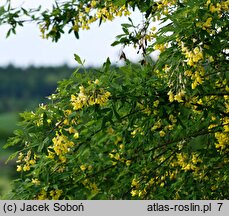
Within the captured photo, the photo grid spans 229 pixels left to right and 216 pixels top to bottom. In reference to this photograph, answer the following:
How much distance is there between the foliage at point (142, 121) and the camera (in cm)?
461

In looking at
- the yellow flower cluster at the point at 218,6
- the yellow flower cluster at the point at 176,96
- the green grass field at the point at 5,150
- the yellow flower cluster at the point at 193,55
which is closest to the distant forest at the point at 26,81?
Answer: the green grass field at the point at 5,150

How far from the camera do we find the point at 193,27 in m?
4.50

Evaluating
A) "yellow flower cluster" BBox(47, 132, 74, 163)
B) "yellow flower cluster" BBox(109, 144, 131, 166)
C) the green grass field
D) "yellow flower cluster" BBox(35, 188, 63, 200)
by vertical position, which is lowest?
the green grass field

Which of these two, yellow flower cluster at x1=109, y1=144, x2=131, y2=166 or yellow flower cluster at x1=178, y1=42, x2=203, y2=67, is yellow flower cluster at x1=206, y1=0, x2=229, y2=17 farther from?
yellow flower cluster at x1=109, y1=144, x2=131, y2=166

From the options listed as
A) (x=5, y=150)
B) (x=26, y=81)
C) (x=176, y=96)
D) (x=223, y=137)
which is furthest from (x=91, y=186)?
(x=26, y=81)

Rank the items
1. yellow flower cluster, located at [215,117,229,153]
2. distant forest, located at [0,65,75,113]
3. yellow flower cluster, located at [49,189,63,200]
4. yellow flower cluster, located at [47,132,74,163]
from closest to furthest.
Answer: yellow flower cluster, located at [47,132,74,163]
yellow flower cluster, located at [49,189,63,200]
yellow flower cluster, located at [215,117,229,153]
distant forest, located at [0,65,75,113]

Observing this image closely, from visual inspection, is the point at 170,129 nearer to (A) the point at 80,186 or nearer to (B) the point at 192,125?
(B) the point at 192,125

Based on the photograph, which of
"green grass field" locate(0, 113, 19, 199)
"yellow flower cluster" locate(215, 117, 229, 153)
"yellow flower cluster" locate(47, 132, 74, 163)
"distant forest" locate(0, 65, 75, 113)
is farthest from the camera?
"distant forest" locate(0, 65, 75, 113)

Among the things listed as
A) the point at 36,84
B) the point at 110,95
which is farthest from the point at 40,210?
the point at 36,84

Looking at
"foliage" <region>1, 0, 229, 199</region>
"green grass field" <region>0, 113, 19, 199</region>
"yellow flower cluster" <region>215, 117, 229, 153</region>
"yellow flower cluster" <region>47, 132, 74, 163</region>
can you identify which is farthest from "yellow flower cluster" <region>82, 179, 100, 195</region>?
"green grass field" <region>0, 113, 19, 199</region>

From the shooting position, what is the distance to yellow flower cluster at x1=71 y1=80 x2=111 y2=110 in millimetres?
4613

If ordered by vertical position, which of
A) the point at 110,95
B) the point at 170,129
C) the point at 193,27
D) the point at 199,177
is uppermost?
the point at 193,27

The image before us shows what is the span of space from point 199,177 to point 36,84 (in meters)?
44.3

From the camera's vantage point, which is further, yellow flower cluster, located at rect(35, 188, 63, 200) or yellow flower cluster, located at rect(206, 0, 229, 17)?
yellow flower cluster, located at rect(35, 188, 63, 200)
